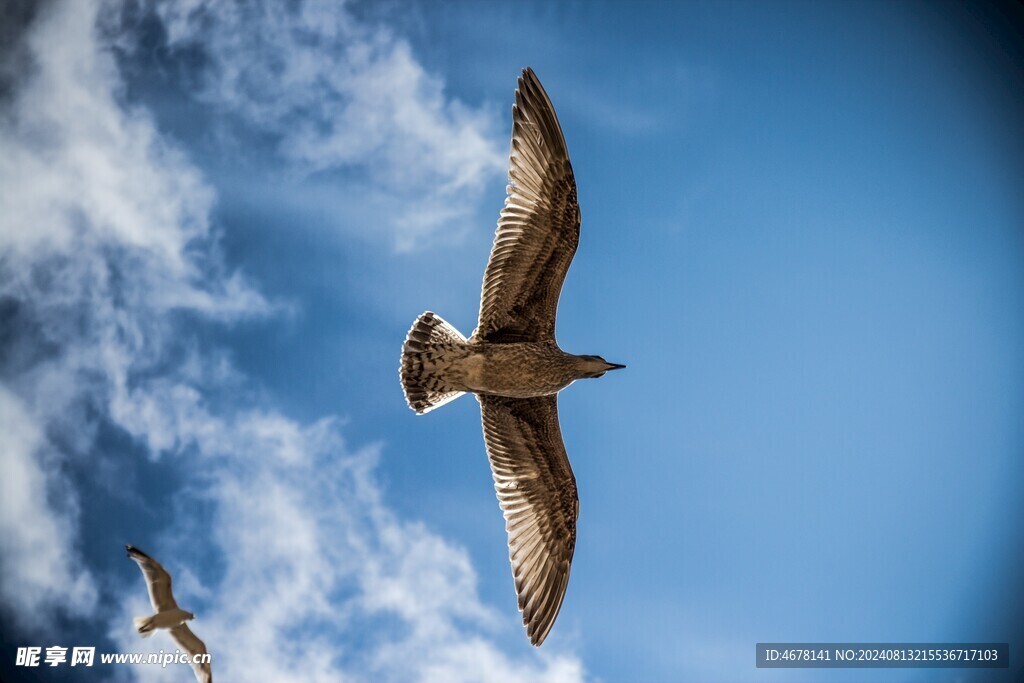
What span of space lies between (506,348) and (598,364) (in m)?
0.85

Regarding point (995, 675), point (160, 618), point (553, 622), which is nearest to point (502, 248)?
point (553, 622)

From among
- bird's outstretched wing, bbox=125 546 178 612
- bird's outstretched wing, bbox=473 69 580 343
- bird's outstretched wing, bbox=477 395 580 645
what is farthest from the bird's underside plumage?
bird's outstretched wing, bbox=125 546 178 612

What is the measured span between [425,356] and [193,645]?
322 centimetres

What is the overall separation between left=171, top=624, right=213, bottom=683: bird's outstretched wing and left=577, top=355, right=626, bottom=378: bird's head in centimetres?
411

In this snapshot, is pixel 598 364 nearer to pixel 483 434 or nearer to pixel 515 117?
pixel 483 434

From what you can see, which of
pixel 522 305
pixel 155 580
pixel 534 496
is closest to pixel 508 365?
pixel 522 305

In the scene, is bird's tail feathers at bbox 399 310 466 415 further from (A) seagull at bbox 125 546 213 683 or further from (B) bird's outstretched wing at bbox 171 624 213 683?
(B) bird's outstretched wing at bbox 171 624 213 683

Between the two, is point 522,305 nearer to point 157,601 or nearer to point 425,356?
point 425,356

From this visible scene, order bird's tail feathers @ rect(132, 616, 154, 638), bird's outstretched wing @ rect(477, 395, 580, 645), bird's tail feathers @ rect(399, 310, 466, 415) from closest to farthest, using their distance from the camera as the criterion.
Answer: bird's tail feathers @ rect(132, 616, 154, 638), bird's tail feathers @ rect(399, 310, 466, 415), bird's outstretched wing @ rect(477, 395, 580, 645)

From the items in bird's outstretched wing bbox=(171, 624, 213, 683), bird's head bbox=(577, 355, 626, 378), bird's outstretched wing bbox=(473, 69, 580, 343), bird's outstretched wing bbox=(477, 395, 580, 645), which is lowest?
bird's outstretched wing bbox=(171, 624, 213, 683)

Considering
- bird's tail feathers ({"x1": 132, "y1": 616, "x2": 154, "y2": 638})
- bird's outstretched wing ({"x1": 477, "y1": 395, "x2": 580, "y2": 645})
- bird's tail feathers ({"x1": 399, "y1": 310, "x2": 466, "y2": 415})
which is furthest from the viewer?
bird's outstretched wing ({"x1": 477, "y1": 395, "x2": 580, "y2": 645})

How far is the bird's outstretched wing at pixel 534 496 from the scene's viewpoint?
8664 millimetres

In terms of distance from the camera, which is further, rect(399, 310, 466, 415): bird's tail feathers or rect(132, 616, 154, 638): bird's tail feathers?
rect(399, 310, 466, 415): bird's tail feathers

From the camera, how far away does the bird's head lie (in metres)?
8.10
